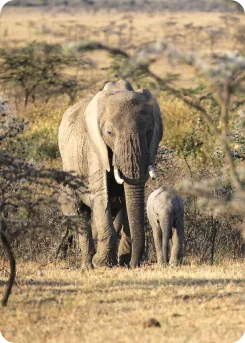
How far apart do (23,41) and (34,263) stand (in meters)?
6.00

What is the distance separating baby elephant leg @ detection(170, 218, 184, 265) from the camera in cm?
1808

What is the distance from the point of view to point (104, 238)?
1711cm

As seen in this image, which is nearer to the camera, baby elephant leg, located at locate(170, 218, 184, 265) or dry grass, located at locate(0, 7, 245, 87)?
dry grass, located at locate(0, 7, 245, 87)

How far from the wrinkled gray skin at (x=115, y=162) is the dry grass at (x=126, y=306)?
3.23ft

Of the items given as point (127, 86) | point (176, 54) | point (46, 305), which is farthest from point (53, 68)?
point (127, 86)

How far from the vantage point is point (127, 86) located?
18.4 meters

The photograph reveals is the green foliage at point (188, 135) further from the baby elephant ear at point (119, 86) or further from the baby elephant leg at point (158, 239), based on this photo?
the baby elephant ear at point (119, 86)

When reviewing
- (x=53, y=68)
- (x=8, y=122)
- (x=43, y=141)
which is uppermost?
(x=53, y=68)

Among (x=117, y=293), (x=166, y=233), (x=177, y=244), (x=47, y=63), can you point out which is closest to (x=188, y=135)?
(x=166, y=233)

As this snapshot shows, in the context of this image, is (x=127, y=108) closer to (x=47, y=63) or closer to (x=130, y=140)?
(x=130, y=140)

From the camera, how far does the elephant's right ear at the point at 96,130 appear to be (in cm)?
1750

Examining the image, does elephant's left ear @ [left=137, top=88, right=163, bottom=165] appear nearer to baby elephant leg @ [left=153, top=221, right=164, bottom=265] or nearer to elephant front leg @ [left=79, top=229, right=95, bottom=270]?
elephant front leg @ [left=79, top=229, right=95, bottom=270]

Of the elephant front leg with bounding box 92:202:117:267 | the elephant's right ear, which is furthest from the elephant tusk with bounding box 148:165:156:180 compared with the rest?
the elephant front leg with bounding box 92:202:117:267

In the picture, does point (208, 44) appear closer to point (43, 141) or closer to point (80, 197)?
point (80, 197)
